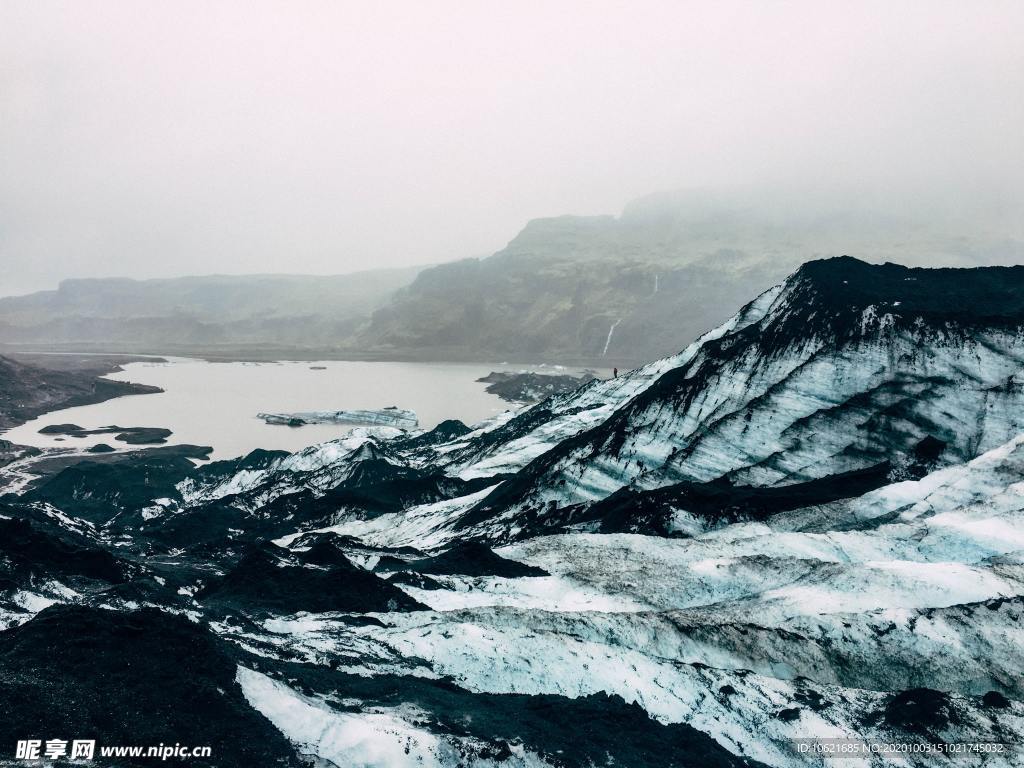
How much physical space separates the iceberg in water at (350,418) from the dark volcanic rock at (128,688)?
7017 centimetres

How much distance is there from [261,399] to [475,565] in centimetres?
9070

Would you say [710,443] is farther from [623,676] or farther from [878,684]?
[623,676]

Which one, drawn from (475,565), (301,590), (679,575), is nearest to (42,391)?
(301,590)

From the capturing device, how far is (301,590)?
18562 millimetres

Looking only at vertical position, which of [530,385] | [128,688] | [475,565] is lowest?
[530,385]

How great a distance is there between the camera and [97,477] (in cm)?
4872

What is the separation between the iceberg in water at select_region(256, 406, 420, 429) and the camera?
83.0m

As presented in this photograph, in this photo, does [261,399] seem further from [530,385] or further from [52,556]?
[52,556]

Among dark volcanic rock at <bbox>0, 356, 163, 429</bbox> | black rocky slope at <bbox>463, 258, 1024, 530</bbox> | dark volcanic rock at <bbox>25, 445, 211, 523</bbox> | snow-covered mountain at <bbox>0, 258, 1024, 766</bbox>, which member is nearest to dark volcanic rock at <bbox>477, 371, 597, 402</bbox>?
dark volcanic rock at <bbox>0, 356, 163, 429</bbox>

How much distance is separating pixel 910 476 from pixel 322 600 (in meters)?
24.0

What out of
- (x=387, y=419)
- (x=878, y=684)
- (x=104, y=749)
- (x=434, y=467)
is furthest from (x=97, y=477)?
(x=878, y=684)

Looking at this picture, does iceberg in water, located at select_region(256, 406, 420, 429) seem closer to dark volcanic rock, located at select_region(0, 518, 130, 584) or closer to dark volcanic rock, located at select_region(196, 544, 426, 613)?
dark volcanic rock, located at select_region(0, 518, 130, 584)

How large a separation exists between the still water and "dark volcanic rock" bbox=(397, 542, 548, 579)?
48514mm

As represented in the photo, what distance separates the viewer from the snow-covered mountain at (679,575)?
12.2 meters
